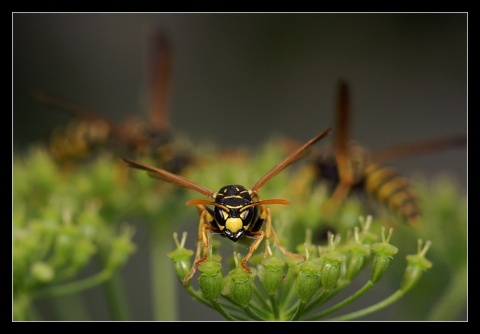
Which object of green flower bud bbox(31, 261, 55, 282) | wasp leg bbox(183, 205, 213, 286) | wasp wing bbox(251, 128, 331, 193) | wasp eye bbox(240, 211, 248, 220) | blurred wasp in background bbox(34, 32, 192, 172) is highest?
blurred wasp in background bbox(34, 32, 192, 172)

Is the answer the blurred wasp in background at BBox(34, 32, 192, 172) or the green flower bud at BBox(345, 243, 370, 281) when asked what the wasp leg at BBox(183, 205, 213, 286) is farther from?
the blurred wasp in background at BBox(34, 32, 192, 172)

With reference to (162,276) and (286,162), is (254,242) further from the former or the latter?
(162,276)

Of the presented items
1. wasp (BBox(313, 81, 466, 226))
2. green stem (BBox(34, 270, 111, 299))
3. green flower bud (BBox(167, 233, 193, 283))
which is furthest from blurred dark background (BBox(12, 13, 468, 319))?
green flower bud (BBox(167, 233, 193, 283))

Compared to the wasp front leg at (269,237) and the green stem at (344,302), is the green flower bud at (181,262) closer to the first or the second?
the wasp front leg at (269,237)

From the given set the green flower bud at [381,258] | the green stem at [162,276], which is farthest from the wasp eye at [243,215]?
the green stem at [162,276]

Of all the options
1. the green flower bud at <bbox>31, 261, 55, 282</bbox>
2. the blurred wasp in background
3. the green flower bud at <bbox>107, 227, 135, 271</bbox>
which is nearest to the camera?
the green flower bud at <bbox>31, 261, 55, 282</bbox>

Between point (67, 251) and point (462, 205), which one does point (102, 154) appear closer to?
point (67, 251)

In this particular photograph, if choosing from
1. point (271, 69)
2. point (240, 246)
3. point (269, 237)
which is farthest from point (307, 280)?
point (271, 69)
